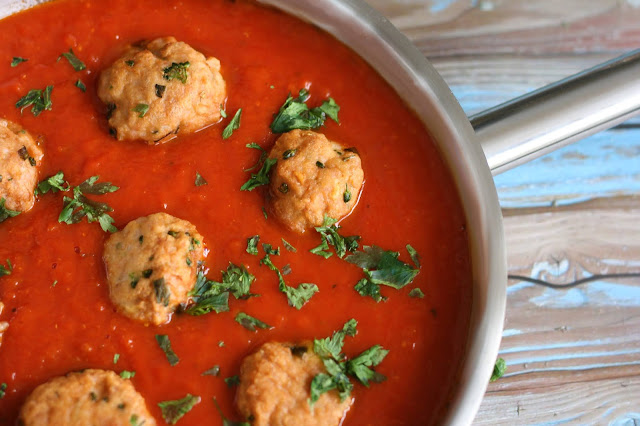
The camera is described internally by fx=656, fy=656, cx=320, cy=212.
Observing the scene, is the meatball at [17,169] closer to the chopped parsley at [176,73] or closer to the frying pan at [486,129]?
the chopped parsley at [176,73]

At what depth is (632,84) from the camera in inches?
114

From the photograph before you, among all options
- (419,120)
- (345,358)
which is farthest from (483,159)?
(345,358)

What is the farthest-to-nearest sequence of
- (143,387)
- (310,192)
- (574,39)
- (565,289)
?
(574,39), (565,289), (310,192), (143,387)

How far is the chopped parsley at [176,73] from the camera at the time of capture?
2.92 m

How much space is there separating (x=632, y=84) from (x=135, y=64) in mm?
2218

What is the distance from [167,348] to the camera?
2.74 meters

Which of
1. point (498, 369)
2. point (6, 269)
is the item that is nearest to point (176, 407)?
point (6, 269)

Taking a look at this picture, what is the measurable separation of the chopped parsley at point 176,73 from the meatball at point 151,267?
0.62 m

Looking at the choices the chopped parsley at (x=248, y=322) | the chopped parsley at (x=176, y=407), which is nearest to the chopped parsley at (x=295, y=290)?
the chopped parsley at (x=248, y=322)

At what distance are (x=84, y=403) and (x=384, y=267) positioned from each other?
134 cm

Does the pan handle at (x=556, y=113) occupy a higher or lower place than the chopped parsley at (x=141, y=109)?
lower

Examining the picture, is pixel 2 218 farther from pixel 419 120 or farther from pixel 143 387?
pixel 419 120

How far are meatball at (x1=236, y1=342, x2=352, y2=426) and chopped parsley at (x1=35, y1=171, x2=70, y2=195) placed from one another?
110 cm

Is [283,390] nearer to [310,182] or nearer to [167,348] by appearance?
[167,348]
